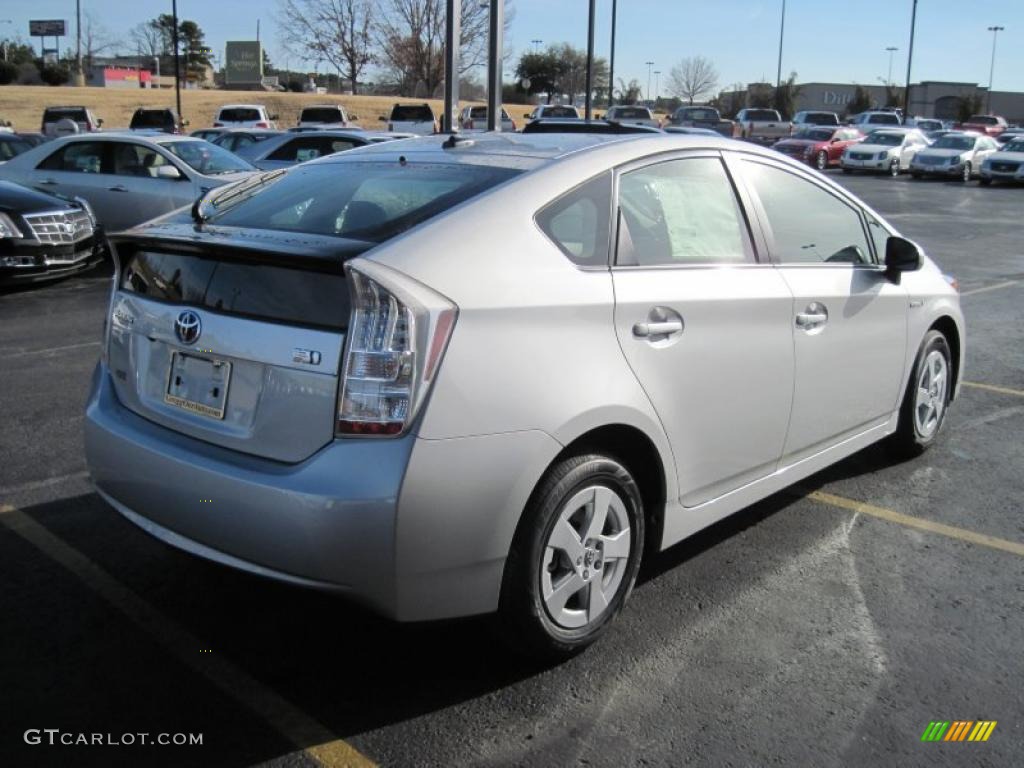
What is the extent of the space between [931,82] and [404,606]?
11054 cm

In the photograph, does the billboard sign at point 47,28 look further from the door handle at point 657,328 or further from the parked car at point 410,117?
the door handle at point 657,328

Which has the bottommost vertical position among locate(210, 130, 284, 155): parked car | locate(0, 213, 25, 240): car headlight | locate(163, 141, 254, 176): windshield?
locate(0, 213, 25, 240): car headlight

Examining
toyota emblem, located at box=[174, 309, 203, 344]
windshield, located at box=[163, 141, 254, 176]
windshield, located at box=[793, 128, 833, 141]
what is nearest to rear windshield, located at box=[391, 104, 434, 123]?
windshield, located at box=[793, 128, 833, 141]

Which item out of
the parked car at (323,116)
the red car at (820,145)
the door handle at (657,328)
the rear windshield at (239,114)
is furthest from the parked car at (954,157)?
the door handle at (657,328)

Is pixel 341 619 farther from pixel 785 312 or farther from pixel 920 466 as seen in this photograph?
pixel 920 466

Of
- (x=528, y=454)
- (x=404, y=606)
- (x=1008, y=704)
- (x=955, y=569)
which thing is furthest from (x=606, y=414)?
(x=955, y=569)

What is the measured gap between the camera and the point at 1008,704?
3012 mm

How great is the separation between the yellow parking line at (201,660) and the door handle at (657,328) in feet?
5.03

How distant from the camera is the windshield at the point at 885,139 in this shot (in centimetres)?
3559

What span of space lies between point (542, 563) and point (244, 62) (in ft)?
298

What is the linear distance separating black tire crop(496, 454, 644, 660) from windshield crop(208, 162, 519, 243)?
2.93 feet

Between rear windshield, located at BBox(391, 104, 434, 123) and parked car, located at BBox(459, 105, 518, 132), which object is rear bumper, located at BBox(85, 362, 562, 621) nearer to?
rear windshield, located at BBox(391, 104, 434, 123)

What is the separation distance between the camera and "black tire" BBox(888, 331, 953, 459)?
4.96m

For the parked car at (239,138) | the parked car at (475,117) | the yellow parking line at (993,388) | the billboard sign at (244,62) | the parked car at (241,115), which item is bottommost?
the yellow parking line at (993,388)
